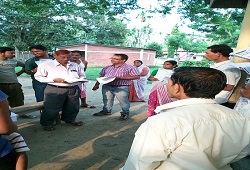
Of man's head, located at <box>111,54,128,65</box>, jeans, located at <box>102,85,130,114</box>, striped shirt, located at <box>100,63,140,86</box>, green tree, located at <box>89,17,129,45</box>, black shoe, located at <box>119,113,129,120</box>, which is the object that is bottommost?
black shoe, located at <box>119,113,129,120</box>

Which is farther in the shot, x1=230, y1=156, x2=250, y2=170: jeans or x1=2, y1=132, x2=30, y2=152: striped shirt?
x1=230, y1=156, x2=250, y2=170: jeans

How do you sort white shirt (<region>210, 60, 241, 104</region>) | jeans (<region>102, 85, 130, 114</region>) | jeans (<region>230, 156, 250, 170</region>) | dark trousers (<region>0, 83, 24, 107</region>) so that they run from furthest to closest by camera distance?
jeans (<region>102, 85, 130, 114</region>)
dark trousers (<region>0, 83, 24, 107</region>)
white shirt (<region>210, 60, 241, 104</region>)
jeans (<region>230, 156, 250, 170</region>)

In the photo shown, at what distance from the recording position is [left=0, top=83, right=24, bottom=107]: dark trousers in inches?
177

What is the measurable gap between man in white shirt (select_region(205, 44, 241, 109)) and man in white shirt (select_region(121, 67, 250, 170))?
1843 millimetres

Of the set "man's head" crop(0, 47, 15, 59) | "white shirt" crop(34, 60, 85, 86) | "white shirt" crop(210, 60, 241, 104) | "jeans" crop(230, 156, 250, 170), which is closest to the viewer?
"jeans" crop(230, 156, 250, 170)

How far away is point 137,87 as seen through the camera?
7723mm

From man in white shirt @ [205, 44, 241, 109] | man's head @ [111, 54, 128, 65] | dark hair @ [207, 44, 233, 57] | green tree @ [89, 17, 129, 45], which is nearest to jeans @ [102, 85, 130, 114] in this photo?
man's head @ [111, 54, 128, 65]

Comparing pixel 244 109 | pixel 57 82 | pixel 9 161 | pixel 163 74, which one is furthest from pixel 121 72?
pixel 9 161

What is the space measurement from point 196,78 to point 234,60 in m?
2.46

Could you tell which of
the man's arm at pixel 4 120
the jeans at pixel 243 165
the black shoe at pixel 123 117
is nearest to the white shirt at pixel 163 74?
the black shoe at pixel 123 117

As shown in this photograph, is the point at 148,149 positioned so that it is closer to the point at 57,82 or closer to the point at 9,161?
the point at 9,161

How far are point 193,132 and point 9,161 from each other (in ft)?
4.15

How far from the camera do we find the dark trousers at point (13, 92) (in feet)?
14.8

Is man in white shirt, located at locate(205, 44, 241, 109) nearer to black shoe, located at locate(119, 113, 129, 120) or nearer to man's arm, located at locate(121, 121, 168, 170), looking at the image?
man's arm, located at locate(121, 121, 168, 170)
